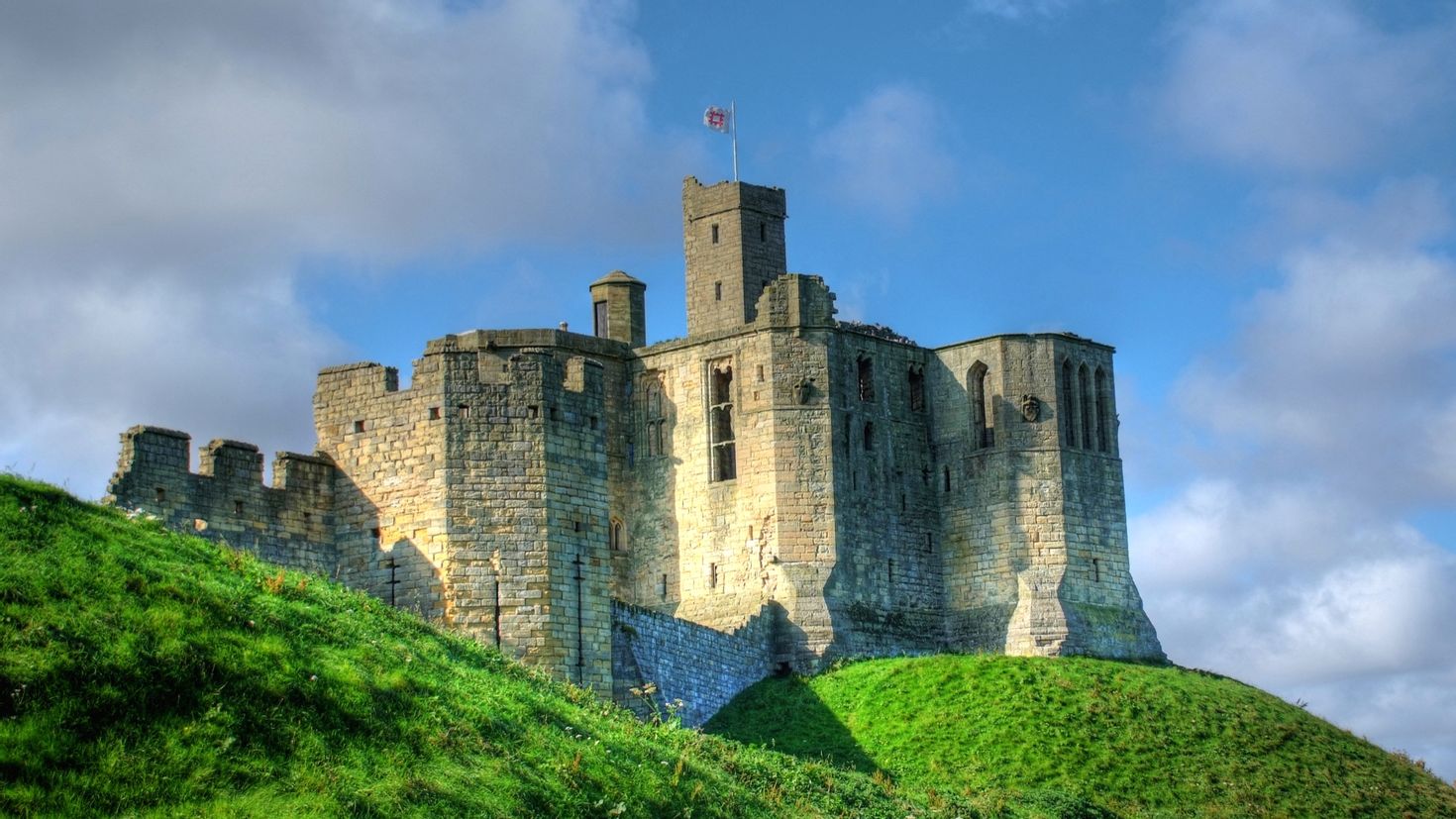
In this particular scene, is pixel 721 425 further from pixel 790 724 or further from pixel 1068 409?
pixel 790 724

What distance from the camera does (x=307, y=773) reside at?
23203mm

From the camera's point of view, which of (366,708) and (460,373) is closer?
(366,708)

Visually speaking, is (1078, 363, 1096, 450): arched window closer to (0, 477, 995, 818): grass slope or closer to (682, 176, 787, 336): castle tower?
(682, 176, 787, 336): castle tower

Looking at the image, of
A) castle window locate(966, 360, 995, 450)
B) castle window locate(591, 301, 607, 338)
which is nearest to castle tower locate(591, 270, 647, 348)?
castle window locate(591, 301, 607, 338)

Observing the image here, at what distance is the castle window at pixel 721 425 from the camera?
5325cm

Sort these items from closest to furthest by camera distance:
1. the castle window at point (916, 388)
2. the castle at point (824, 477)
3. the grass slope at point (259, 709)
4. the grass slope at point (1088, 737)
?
the grass slope at point (259, 709), the grass slope at point (1088, 737), the castle at point (824, 477), the castle window at point (916, 388)

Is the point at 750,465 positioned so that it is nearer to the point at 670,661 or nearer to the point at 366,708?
the point at 670,661

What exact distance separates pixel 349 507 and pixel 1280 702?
2356 centimetres

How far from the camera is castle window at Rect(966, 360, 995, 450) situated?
54719 mm

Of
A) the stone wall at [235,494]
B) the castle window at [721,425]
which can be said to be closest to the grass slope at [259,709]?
the stone wall at [235,494]

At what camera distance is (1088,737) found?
4572 centimetres

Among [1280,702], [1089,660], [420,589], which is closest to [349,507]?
[420,589]

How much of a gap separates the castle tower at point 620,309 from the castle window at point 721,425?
3.79 metres

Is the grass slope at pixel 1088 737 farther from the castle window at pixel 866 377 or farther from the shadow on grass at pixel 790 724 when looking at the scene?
the castle window at pixel 866 377
